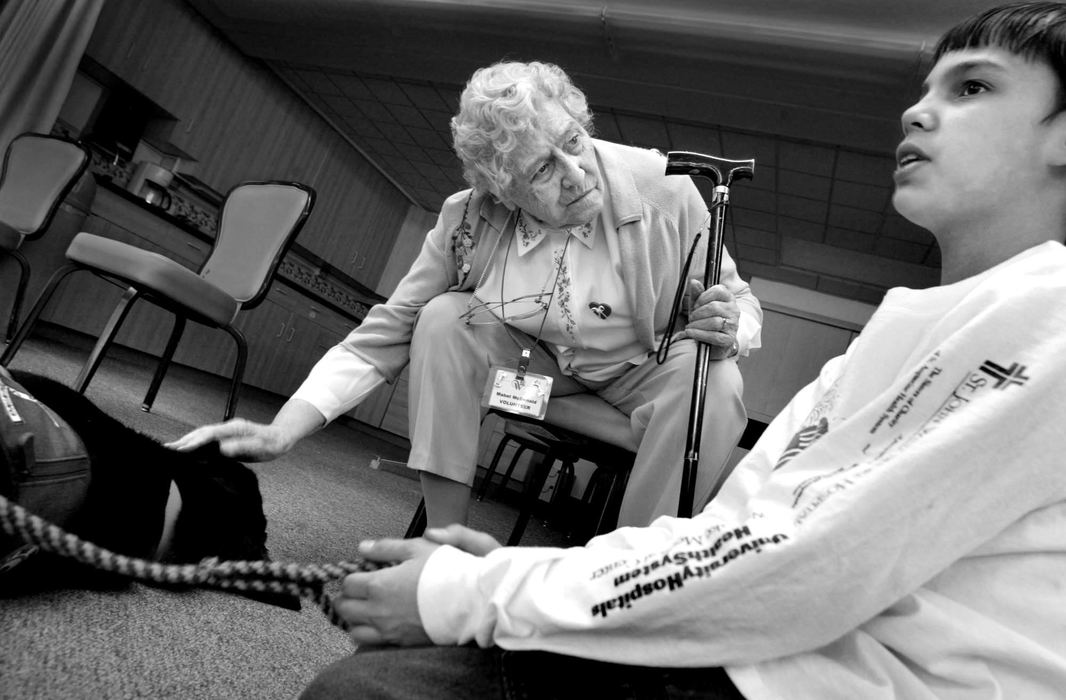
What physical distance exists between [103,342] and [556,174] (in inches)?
61.0

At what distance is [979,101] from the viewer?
624mm

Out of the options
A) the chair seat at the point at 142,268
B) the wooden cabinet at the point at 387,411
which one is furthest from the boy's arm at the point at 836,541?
the wooden cabinet at the point at 387,411

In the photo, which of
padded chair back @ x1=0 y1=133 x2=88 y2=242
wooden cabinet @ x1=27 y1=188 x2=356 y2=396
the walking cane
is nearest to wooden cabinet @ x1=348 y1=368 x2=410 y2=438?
wooden cabinet @ x1=27 y1=188 x2=356 y2=396

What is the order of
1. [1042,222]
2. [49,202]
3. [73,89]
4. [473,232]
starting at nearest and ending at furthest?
1. [1042,222]
2. [473,232]
3. [49,202]
4. [73,89]

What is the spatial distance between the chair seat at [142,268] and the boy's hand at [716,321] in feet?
5.06

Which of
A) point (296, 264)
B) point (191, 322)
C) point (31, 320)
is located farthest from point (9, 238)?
point (296, 264)

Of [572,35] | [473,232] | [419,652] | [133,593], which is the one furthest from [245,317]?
[419,652]

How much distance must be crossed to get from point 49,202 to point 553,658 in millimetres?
3624

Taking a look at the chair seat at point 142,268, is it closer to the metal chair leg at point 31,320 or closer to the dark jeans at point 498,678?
the metal chair leg at point 31,320

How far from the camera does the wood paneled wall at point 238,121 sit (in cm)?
488

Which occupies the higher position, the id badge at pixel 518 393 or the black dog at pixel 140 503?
the id badge at pixel 518 393

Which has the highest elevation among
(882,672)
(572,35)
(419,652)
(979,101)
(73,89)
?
(572,35)

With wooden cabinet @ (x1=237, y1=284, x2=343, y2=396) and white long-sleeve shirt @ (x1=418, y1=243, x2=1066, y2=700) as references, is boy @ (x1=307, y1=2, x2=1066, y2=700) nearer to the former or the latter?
white long-sleeve shirt @ (x1=418, y1=243, x2=1066, y2=700)

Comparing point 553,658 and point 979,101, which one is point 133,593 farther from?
point 979,101
